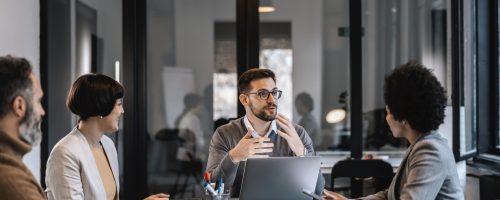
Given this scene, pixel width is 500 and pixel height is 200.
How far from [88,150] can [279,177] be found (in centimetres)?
84

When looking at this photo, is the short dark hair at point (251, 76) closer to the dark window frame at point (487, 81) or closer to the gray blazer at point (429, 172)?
the gray blazer at point (429, 172)

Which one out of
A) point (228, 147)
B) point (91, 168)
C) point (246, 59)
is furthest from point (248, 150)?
point (246, 59)

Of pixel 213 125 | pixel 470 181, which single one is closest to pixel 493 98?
pixel 470 181

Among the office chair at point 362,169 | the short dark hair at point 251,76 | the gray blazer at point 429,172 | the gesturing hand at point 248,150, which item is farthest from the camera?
the office chair at point 362,169

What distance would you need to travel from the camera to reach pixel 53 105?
5.58 metres

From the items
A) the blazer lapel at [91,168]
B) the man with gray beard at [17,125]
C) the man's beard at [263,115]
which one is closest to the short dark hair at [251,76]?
the man's beard at [263,115]

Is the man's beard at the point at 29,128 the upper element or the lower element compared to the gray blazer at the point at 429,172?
upper

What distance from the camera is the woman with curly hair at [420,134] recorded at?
2189 mm

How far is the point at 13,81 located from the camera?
1680mm

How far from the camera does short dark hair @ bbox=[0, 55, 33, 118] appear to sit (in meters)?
1.66

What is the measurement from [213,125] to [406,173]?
3.85 meters

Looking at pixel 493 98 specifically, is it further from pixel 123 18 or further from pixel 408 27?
pixel 123 18

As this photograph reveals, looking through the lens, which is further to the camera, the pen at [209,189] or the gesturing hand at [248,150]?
the gesturing hand at [248,150]

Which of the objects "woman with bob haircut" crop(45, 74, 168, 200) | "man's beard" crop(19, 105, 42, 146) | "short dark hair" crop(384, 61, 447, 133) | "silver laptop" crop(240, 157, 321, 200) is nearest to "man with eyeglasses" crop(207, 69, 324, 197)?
"silver laptop" crop(240, 157, 321, 200)
